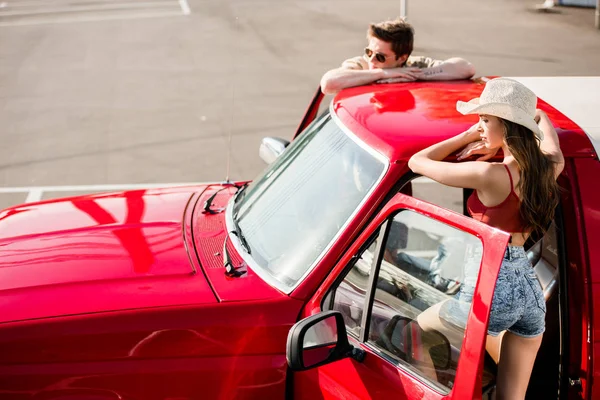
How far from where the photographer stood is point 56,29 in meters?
15.7

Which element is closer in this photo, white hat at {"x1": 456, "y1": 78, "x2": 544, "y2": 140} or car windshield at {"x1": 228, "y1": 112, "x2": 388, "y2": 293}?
white hat at {"x1": 456, "y1": 78, "x2": 544, "y2": 140}

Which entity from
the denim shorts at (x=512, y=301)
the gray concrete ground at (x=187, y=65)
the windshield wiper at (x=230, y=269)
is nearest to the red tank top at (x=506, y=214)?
the denim shorts at (x=512, y=301)

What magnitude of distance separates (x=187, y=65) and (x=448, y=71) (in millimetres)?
9126

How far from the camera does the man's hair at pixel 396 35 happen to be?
15.4ft

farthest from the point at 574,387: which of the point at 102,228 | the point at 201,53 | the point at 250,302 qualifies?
the point at 201,53

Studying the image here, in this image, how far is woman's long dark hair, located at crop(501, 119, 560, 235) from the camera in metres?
3.09

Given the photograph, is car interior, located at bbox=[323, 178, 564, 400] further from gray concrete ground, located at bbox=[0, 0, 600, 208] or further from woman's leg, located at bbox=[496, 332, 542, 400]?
gray concrete ground, located at bbox=[0, 0, 600, 208]

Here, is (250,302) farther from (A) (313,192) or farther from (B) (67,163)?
(B) (67,163)

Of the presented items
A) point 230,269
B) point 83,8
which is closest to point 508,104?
point 230,269

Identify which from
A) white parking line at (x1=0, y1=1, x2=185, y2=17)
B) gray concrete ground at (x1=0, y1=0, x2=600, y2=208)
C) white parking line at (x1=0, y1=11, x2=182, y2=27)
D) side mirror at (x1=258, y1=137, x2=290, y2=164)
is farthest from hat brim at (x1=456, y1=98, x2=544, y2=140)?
white parking line at (x1=0, y1=1, x2=185, y2=17)

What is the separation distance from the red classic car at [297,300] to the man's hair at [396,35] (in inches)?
35.9

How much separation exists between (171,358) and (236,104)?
8.27 m

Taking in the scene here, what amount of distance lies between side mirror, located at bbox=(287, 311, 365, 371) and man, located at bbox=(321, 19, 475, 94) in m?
1.76

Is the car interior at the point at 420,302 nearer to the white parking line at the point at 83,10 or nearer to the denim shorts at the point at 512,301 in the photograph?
the denim shorts at the point at 512,301
